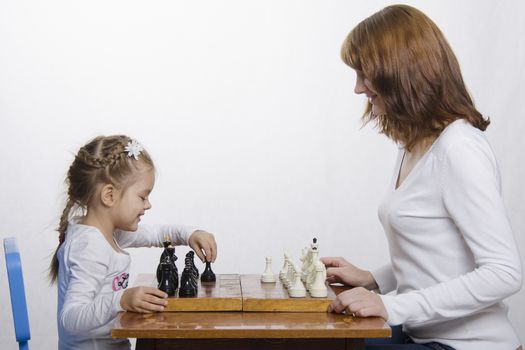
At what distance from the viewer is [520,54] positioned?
13.0ft

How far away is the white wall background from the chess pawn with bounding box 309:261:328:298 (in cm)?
202

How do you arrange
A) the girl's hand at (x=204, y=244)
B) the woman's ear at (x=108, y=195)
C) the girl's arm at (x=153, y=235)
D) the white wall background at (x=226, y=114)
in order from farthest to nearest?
the white wall background at (x=226, y=114) < the girl's arm at (x=153, y=235) < the girl's hand at (x=204, y=244) < the woman's ear at (x=108, y=195)

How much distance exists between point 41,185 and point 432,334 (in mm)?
2466

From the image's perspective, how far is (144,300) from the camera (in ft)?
5.89

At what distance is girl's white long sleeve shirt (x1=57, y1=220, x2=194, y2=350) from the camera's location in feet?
6.30

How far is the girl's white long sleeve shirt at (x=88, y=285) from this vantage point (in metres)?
1.92

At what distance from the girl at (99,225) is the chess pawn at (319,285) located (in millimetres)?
492

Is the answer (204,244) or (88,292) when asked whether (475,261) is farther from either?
(88,292)

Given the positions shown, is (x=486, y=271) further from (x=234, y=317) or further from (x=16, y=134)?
(x=16, y=134)

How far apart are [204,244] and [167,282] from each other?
0.51 m

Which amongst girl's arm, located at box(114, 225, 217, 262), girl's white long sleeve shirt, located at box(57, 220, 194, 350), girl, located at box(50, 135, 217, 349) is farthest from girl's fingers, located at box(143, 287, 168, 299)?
girl's arm, located at box(114, 225, 217, 262)

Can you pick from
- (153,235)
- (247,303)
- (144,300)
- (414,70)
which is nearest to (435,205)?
(414,70)

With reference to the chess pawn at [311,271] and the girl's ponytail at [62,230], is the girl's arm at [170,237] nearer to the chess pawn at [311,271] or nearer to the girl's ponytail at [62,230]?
the girl's ponytail at [62,230]

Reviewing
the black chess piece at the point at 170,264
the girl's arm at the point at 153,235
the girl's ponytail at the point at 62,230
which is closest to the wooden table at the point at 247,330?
the black chess piece at the point at 170,264
